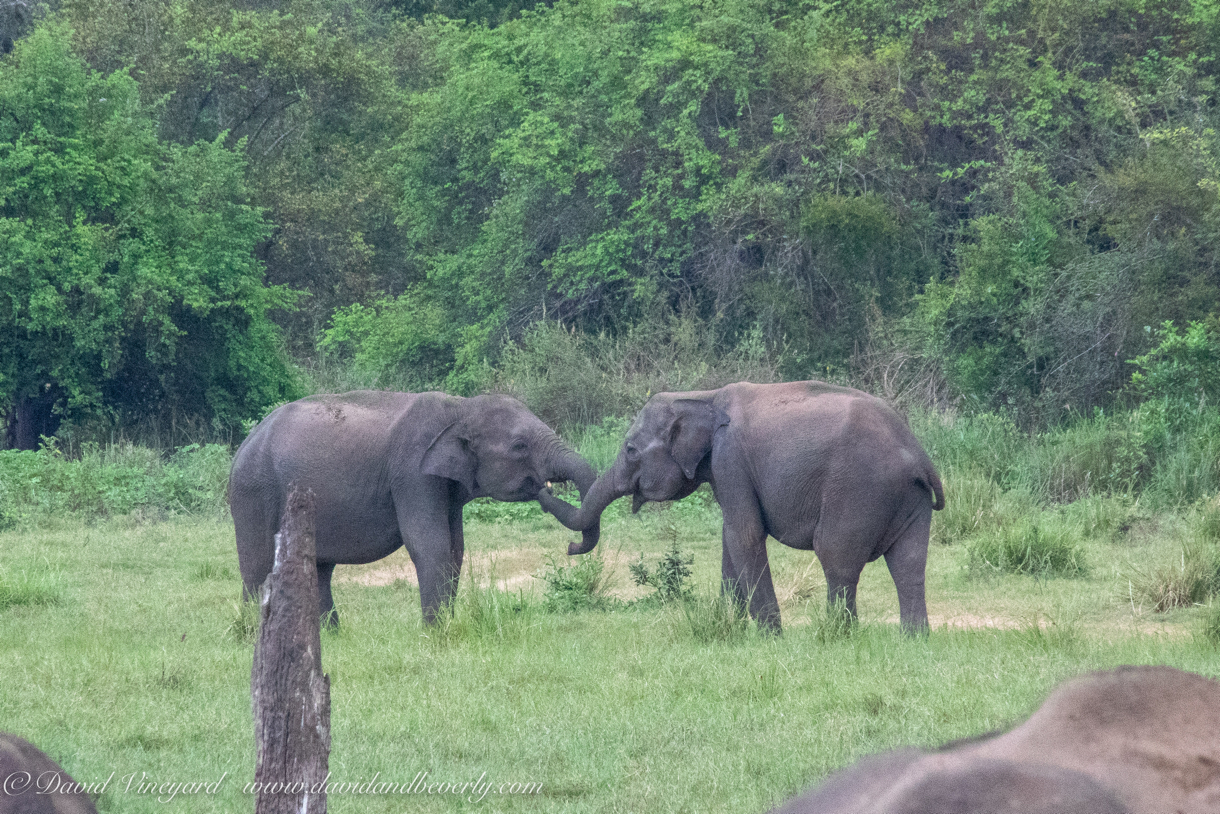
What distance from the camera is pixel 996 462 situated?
621 inches

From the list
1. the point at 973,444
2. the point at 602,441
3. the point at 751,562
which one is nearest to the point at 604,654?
the point at 751,562

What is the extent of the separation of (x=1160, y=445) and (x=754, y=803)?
38.6 ft

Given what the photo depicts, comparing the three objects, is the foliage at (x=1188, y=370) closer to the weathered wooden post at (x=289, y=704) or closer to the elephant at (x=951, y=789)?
the weathered wooden post at (x=289, y=704)

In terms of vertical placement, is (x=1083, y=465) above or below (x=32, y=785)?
below

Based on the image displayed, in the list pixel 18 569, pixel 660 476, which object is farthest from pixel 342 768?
pixel 18 569

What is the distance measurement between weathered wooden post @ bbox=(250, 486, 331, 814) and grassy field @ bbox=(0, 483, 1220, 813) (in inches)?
66.6

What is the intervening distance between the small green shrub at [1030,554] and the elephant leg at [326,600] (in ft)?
17.2

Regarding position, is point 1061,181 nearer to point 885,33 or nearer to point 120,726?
point 885,33

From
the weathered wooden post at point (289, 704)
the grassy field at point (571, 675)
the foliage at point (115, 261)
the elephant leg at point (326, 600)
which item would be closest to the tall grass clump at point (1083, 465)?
the grassy field at point (571, 675)

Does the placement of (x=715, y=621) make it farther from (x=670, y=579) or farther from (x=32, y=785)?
(x=32, y=785)

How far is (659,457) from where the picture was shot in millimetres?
9094

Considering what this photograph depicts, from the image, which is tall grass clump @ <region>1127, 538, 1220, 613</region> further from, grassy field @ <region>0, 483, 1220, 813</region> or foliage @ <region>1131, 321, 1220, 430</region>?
foliage @ <region>1131, 321, 1220, 430</region>

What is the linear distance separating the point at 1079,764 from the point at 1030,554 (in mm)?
10464

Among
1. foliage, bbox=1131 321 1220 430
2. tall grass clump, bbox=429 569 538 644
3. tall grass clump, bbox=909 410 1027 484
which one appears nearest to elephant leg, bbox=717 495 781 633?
tall grass clump, bbox=429 569 538 644
